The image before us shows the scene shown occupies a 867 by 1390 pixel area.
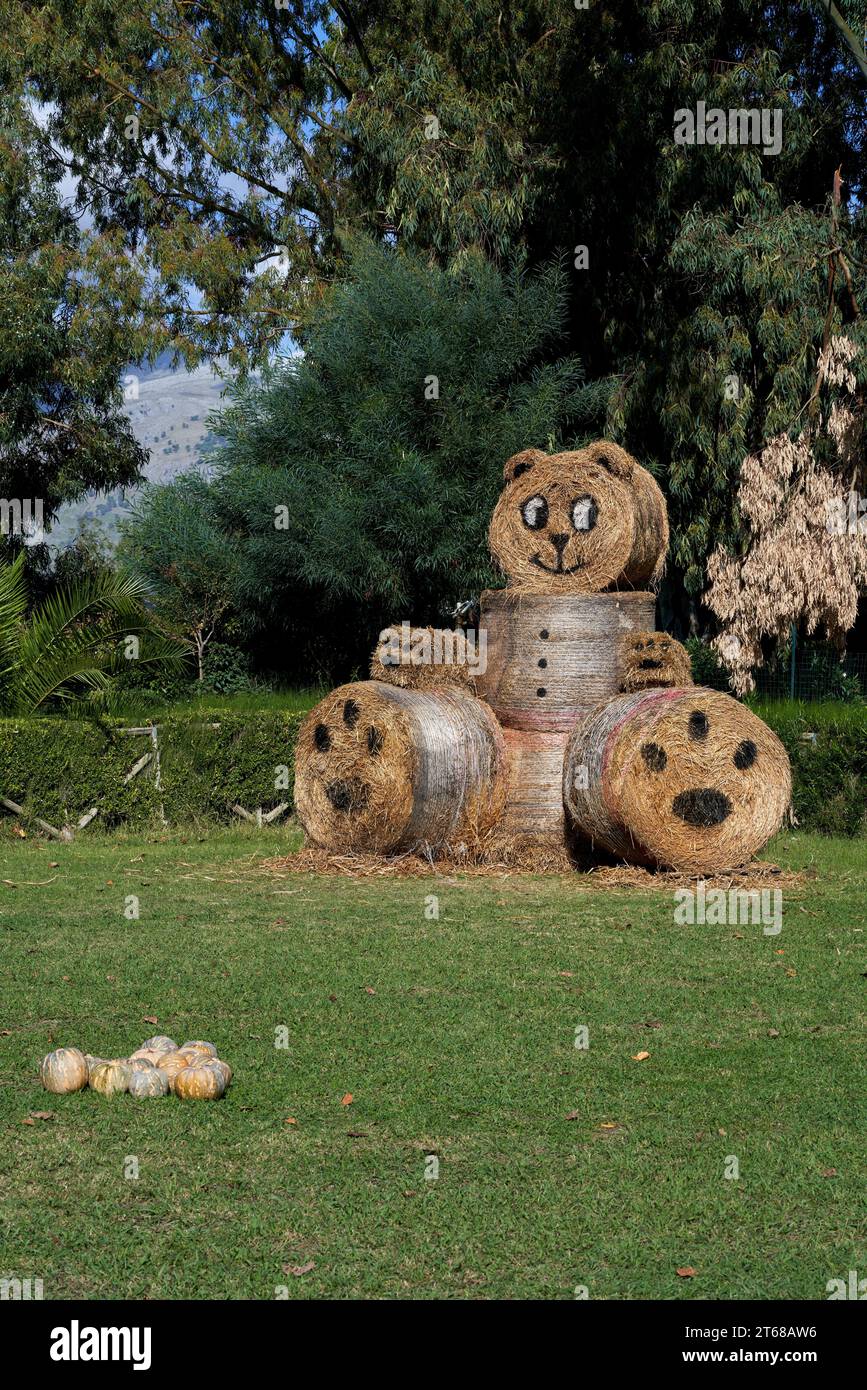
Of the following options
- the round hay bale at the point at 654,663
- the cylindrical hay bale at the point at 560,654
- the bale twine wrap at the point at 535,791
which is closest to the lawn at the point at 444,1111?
the bale twine wrap at the point at 535,791

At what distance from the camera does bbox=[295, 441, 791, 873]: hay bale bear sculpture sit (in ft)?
39.2

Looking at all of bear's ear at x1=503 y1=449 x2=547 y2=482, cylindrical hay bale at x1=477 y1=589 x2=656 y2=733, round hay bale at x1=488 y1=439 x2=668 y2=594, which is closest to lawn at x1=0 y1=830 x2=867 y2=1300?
cylindrical hay bale at x1=477 y1=589 x2=656 y2=733

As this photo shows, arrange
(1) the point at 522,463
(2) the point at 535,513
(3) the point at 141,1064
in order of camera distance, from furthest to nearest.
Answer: (1) the point at 522,463 < (2) the point at 535,513 < (3) the point at 141,1064

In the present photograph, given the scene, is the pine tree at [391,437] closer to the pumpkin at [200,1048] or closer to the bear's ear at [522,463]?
the bear's ear at [522,463]

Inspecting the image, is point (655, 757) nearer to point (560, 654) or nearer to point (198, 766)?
point (560, 654)

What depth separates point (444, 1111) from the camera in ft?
20.0

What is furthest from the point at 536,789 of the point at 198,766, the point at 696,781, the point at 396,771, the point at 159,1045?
the point at 159,1045

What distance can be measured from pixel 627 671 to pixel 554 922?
132 inches

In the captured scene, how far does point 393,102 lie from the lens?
2470 centimetres

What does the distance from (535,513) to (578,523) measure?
0.47 m

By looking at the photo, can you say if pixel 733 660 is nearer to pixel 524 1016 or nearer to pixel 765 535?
Result: pixel 765 535

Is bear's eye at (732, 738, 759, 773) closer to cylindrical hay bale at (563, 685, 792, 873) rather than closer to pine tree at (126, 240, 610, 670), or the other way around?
cylindrical hay bale at (563, 685, 792, 873)

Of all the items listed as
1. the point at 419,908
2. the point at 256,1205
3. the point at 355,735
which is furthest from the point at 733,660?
the point at 256,1205

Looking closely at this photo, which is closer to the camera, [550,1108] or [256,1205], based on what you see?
[256,1205]
